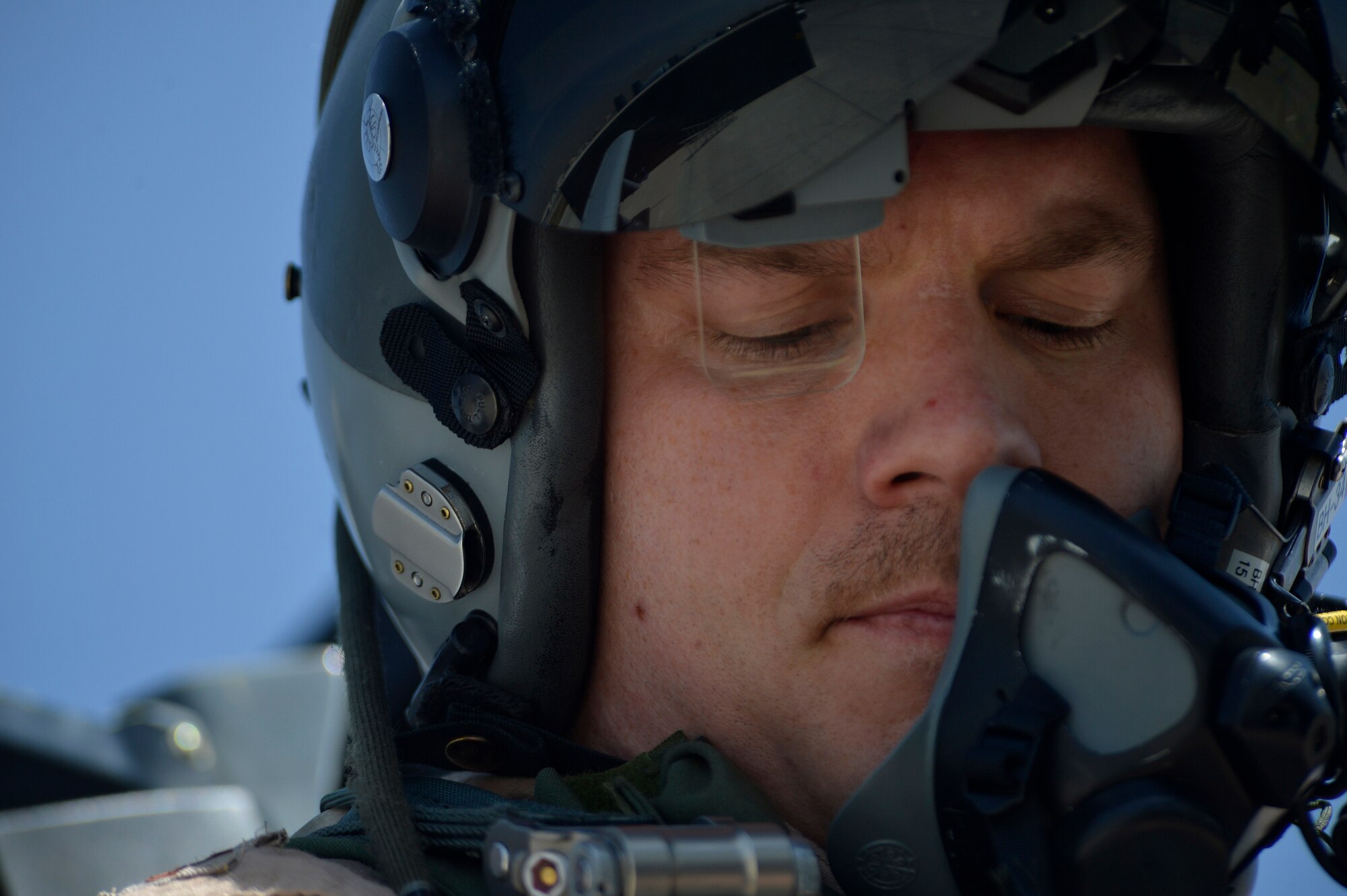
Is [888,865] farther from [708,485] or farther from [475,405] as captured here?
[475,405]

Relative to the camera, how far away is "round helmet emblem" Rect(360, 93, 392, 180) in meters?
1.42

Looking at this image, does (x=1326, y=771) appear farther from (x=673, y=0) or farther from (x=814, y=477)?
(x=673, y=0)

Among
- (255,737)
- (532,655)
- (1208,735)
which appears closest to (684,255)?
(532,655)

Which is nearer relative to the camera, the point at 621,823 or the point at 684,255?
the point at 621,823

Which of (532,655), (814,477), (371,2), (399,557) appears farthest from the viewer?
(371,2)

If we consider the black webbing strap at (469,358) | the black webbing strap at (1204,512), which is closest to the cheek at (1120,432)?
the black webbing strap at (1204,512)

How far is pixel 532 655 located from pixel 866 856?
424mm

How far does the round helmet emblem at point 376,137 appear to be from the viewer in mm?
1420

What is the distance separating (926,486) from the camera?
1.30m

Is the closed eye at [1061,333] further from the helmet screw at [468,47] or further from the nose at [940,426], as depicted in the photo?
the helmet screw at [468,47]

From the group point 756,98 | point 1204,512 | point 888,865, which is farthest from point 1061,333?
point 888,865

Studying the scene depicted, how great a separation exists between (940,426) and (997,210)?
233 millimetres

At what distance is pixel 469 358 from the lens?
145 cm

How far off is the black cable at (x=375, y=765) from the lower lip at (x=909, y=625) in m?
0.45
